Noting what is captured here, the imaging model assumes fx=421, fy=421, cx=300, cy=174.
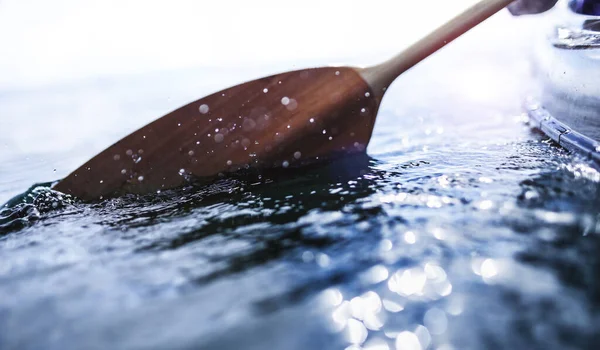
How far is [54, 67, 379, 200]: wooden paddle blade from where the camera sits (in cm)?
271

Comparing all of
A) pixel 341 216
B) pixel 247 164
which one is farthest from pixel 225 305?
pixel 247 164

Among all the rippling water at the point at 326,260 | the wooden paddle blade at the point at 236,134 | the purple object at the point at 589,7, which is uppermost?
the purple object at the point at 589,7

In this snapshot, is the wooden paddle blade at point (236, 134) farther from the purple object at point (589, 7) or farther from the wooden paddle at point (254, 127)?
the purple object at point (589, 7)

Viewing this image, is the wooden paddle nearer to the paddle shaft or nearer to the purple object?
the paddle shaft

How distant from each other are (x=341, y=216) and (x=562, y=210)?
34.7 inches

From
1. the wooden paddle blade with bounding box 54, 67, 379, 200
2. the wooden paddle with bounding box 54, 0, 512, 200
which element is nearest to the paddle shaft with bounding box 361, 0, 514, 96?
the wooden paddle with bounding box 54, 0, 512, 200

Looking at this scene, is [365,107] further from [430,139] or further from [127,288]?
[127,288]

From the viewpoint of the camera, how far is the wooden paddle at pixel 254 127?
107 inches

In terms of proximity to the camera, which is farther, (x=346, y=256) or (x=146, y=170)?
(x=146, y=170)

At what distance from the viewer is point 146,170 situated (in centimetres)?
272

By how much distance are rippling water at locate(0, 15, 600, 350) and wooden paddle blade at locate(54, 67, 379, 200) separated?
143mm


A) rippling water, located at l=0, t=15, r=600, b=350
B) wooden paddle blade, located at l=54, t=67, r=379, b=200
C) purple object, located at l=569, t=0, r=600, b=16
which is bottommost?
rippling water, located at l=0, t=15, r=600, b=350

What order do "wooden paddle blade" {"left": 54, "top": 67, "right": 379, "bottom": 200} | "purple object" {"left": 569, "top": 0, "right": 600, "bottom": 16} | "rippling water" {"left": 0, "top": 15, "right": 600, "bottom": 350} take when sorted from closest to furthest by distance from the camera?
"rippling water" {"left": 0, "top": 15, "right": 600, "bottom": 350}, "wooden paddle blade" {"left": 54, "top": 67, "right": 379, "bottom": 200}, "purple object" {"left": 569, "top": 0, "right": 600, "bottom": 16}

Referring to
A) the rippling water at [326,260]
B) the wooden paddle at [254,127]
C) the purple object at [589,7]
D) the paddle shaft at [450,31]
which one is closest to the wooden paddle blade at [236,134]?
the wooden paddle at [254,127]
